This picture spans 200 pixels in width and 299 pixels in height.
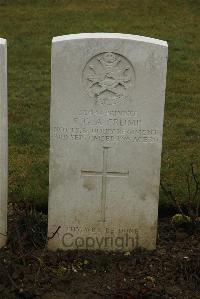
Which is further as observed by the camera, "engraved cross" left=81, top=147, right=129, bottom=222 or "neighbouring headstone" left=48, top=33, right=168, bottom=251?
"engraved cross" left=81, top=147, right=129, bottom=222

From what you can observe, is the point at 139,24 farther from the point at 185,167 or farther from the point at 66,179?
the point at 66,179

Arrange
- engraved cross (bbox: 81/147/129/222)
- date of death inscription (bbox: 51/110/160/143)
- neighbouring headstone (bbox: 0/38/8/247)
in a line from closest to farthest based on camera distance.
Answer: neighbouring headstone (bbox: 0/38/8/247)
date of death inscription (bbox: 51/110/160/143)
engraved cross (bbox: 81/147/129/222)

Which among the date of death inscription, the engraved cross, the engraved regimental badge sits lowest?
the engraved cross

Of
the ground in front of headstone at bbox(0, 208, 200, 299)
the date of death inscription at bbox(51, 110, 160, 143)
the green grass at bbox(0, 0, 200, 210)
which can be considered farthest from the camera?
the green grass at bbox(0, 0, 200, 210)

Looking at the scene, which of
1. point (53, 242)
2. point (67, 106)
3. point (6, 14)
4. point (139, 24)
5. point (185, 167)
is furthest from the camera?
point (6, 14)

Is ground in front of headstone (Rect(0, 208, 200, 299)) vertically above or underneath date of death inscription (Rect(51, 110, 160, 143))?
underneath

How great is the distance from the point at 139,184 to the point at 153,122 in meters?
0.49

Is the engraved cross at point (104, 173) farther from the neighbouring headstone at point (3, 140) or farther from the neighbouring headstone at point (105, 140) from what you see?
the neighbouring headstone at point (3, 140)

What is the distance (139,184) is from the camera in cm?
488

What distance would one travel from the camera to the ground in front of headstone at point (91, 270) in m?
4.45

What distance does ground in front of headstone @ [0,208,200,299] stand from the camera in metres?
4.45

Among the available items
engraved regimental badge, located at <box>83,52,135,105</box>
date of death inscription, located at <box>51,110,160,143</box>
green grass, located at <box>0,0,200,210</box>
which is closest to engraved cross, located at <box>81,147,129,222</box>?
date of death inscription, located at <box>51,110,160,143</box>

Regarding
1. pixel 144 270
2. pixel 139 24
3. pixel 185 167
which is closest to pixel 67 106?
pixel 144 270

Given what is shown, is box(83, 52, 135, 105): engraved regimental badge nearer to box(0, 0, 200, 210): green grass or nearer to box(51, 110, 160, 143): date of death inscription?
box(51, 110, 160, 143): date of death inscription
